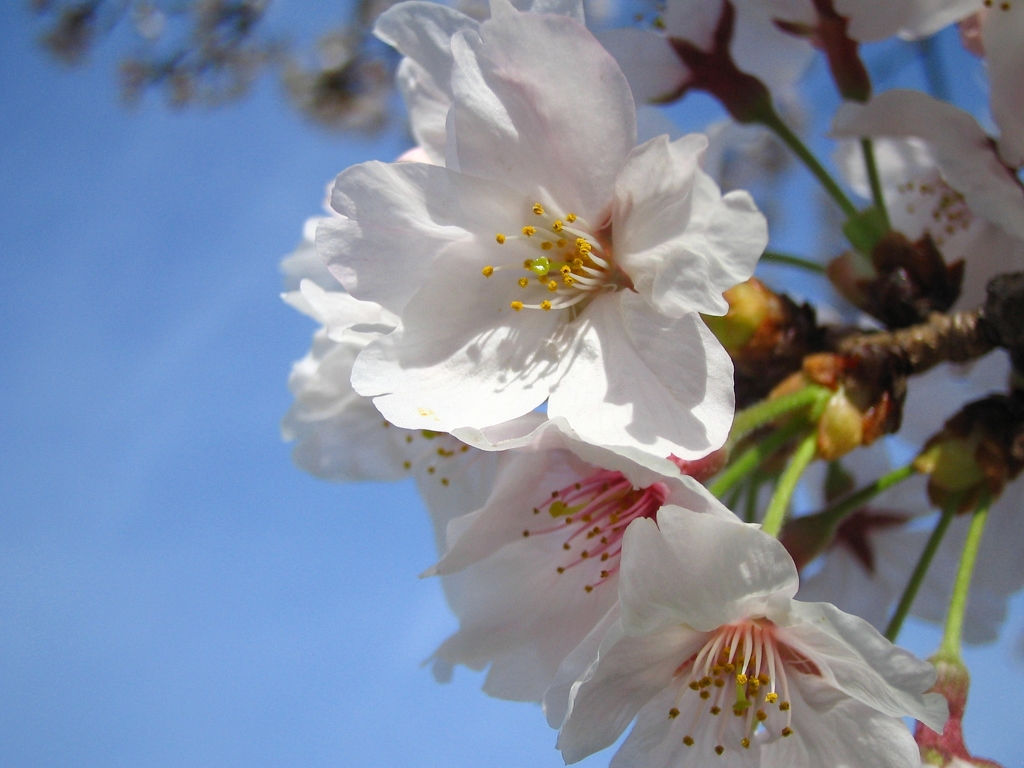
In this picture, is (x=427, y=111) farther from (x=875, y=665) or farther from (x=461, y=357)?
(x=875, y=665)

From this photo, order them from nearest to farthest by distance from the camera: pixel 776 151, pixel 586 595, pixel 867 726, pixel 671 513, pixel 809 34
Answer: pixel 671 513
pixel 867 726
pixel 586 595
pixel 809 34
pixel 776 151

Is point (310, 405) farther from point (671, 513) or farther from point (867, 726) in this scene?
point (867, 726)

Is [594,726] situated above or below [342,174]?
below

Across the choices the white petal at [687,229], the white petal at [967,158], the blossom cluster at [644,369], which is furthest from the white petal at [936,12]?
the white petal at [687,229]

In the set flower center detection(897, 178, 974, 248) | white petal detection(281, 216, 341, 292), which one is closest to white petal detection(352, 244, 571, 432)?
white petal detection(281, 216, 341, 292)

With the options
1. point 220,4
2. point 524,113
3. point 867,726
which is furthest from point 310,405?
point 220,4

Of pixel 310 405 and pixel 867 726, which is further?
pixel 310 405
